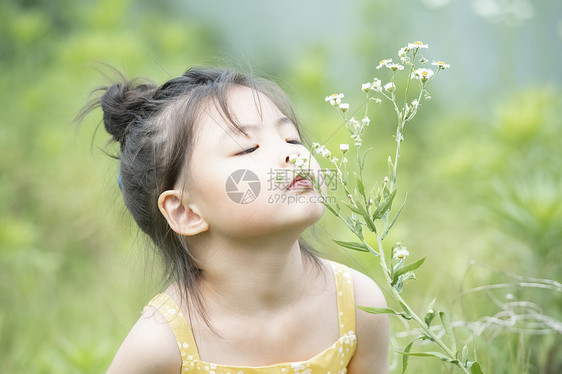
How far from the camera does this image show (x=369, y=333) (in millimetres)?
1473

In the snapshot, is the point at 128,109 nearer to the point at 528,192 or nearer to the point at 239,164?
the point at 239,164

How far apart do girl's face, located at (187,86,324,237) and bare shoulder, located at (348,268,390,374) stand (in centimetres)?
30

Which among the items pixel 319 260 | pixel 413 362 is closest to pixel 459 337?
pixel 413 362

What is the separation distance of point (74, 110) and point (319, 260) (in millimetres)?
2263

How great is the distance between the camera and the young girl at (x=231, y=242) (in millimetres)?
1269

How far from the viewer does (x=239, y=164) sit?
4.15ft

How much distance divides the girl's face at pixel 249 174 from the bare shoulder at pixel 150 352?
0.75 ft

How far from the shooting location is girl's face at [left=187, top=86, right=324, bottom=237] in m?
1.23

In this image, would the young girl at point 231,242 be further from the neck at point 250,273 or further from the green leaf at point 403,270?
the green leaf at point 403,270

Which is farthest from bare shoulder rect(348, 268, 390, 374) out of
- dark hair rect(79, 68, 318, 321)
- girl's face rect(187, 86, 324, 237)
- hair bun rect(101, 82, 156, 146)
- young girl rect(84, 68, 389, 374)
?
hair bun rect(101, 82, 156, 146)

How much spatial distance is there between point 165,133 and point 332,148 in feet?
5.33

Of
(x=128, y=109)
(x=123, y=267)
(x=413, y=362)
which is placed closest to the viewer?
(x=128, y=109)

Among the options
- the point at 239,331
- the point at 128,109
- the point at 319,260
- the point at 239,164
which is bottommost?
the point at 239,331

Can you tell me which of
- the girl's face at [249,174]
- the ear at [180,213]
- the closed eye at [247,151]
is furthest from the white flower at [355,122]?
the ear at [180,213]
